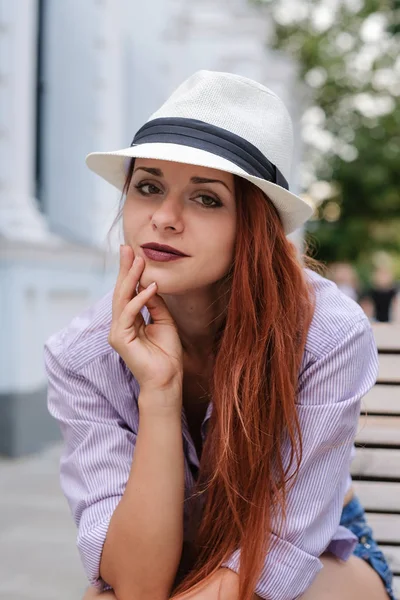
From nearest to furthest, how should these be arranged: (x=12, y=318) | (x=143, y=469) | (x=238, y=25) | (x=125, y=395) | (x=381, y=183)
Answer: (x=143, y=469) → (x=125, y=395) → (x=12, y=318) → (x=238, y=25) → (x=381, y=183)

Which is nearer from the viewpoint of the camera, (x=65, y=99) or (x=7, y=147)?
(x=7, y=147)

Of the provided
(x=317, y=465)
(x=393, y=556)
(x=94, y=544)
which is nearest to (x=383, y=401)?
(x=393, y=556)

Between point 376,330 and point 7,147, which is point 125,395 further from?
point 7,147

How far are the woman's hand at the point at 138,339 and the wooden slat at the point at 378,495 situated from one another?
2.73 ft

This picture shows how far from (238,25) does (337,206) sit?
11885 millimetres

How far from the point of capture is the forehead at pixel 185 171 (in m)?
1.56

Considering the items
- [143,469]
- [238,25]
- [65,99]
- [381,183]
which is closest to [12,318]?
[65,99]

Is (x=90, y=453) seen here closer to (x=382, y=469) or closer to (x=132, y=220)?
(x=132, y=220)

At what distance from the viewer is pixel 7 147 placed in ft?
19.1

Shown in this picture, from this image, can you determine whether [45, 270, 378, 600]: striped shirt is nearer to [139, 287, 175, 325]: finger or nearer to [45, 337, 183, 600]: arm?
[45, 337, 183, 600]: arm

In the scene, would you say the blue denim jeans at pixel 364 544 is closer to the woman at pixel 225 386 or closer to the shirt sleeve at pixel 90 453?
the woman at pixel 225 386

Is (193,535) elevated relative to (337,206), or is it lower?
elevated

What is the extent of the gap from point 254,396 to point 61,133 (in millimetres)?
6427

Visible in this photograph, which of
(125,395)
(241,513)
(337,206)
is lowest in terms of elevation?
(337,206)
